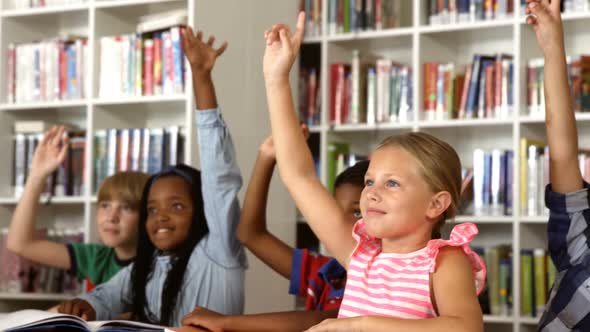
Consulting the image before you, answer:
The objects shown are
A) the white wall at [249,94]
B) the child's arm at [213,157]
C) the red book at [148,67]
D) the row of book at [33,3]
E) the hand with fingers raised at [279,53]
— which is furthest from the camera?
the row of book at [33,3]

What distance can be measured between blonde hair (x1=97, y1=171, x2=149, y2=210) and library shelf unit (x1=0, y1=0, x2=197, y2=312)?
392 millimetres

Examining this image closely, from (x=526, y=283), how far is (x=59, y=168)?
1885mm

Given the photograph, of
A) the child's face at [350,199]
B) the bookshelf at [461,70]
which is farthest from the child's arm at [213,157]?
the bookshelf at [461,70]

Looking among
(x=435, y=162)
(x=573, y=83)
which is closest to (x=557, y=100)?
(x=435, y=162)

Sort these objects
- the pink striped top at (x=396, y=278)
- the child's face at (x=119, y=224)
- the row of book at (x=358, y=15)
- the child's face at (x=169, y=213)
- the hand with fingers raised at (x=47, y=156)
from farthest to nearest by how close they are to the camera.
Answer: the row of book at (x=358, y=15) → the hand with fingers raised at (x=47, y=156) → the child's face at (x=119, y=224) → the child's face at (x=169, y=213) → the pink striped top at (x=396, y=278)

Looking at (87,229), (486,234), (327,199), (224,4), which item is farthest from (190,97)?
(327,199)

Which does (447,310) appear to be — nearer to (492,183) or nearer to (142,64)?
(492,183)

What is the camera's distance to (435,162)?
134 cm

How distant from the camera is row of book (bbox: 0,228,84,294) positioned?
11.9ft

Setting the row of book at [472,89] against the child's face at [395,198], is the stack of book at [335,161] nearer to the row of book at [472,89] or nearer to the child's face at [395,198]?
the row of book at [472,89]

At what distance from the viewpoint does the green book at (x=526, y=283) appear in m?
3.25

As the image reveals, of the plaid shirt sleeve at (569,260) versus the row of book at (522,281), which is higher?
the plaid shirt sleeve at (569,260)

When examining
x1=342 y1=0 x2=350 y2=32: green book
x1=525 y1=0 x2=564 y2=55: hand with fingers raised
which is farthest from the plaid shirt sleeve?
x1=342 y1=0 x2=350 y2=32: green book

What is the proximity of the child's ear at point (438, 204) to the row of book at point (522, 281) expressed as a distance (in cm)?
197
